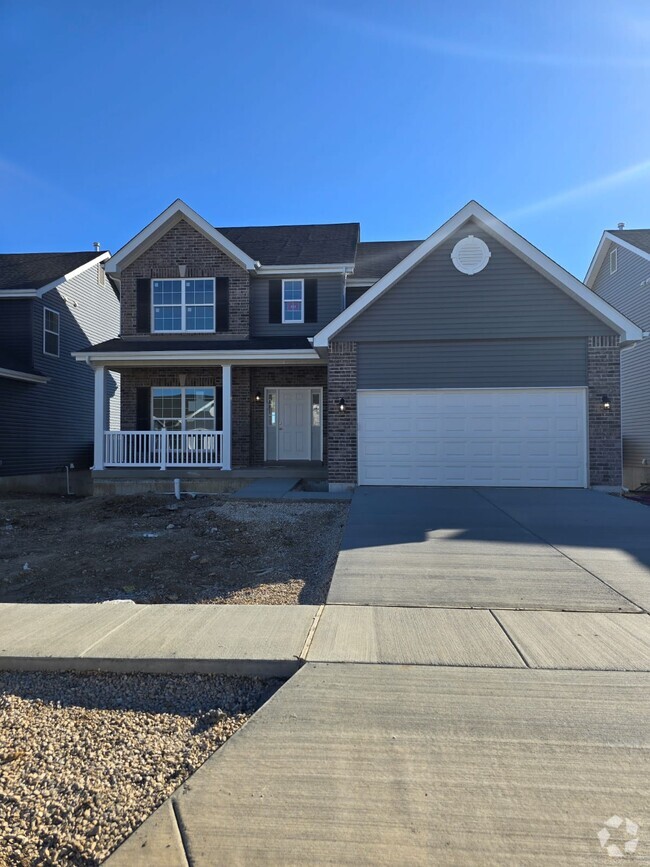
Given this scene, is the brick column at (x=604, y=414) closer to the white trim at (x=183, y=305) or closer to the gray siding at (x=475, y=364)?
the gray siding at (x=475, y=364)

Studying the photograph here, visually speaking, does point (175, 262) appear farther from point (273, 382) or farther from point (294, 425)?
point (294, 425)

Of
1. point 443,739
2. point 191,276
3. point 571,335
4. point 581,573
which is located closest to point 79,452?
point 191,276

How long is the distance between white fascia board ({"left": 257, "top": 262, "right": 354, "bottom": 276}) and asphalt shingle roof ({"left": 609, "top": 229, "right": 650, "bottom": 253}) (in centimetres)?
958

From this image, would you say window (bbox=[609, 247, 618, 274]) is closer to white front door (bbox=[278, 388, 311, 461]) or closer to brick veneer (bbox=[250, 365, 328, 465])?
brick veneer (bbox=[250, 365, 328, 465])

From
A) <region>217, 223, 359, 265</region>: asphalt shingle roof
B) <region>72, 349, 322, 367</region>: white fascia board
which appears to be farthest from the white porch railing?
<region>217, 223, 359, 265</region>: asphalt shingle roof

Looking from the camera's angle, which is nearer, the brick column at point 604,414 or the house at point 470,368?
the brick column at point 604,414

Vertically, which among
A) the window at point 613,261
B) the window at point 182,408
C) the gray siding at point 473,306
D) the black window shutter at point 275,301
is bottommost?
the window at point 182,408

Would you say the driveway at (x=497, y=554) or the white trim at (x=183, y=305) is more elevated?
the white trim at (x=183, y=305)

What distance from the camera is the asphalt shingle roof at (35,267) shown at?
55.4 ft

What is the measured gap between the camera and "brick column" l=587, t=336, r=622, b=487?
11062 mm

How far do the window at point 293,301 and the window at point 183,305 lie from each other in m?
1.98

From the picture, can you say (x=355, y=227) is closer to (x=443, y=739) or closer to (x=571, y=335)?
(x=571, y=335)

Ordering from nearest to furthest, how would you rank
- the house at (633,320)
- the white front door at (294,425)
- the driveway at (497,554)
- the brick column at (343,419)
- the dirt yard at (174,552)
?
1. the driveway at (497,554)
2. the dirt yard at (174,552)
3. the brick column at (343,419)
4. the white front door at (294,425)
5. the house at (633,320)

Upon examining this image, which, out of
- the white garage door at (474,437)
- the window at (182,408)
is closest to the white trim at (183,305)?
the window at (182,408)
